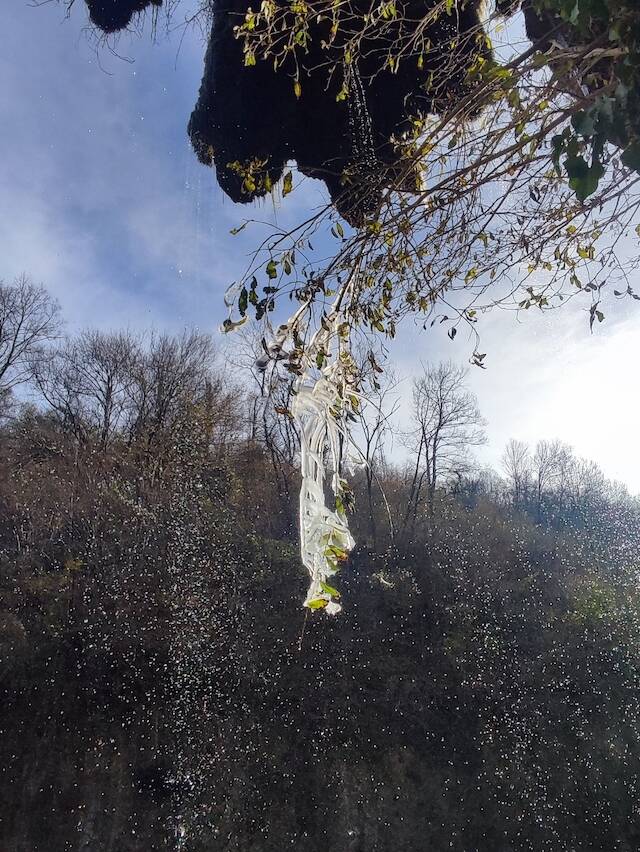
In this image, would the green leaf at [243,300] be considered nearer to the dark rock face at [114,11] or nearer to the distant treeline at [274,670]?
the dark rock face at [114,11]

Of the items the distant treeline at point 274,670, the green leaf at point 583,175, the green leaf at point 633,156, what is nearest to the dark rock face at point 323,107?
the green leaf at point 583,175

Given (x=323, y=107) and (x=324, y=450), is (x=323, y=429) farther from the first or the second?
(x=323, y=107)

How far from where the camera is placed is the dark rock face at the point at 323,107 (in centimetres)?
175

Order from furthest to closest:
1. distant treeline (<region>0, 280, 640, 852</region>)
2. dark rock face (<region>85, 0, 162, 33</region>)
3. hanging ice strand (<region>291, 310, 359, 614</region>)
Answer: distant treeline (<region>0, 280, 640, 852</region>), dark rock face (<region>85, 0, 162, 33</region>), hanging ice strand (<region>291, 310, 359, 614</region>)

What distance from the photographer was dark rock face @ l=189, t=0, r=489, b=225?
1.75m

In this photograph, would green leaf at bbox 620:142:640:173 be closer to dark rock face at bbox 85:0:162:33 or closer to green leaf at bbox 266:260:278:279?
green leaf at bbox 266:260:278:279

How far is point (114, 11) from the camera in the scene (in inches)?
78.7

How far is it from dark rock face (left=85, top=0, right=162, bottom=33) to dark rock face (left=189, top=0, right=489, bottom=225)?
0.45 metres

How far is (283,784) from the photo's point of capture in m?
7.33

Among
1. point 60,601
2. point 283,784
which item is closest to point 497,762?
point 283,784

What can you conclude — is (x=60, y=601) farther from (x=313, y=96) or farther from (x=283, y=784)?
(x=313, y=96)

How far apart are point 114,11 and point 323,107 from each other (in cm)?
97

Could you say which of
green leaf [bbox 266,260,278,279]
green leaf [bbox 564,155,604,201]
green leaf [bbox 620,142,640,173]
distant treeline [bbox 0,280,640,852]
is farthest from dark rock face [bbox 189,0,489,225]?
distant treeline [bbox 0,280,640,852]

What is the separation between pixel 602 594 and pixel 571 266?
10643 millimetres
